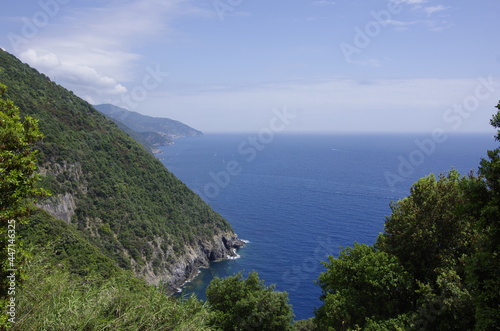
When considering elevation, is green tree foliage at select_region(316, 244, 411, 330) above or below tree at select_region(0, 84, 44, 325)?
above

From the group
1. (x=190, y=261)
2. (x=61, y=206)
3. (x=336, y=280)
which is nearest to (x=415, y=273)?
(x=336, y=280)

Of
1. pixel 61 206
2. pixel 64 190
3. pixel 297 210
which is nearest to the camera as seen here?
pixel 61 206

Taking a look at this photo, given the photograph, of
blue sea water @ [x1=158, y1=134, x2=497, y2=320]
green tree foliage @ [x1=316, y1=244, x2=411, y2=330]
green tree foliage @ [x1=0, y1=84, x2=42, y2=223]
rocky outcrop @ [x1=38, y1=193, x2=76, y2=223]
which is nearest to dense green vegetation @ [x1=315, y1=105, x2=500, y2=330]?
green tree foliage @ [x1=316, y1=244, x2=411, y2=330]

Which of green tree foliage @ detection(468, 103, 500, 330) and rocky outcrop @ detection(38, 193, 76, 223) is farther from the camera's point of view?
rocky outcrop @ detection(38, 193, 76, 223)

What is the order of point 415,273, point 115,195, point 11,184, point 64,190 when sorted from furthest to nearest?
point 115,195
point 64,190
point 415,273
point 11,184

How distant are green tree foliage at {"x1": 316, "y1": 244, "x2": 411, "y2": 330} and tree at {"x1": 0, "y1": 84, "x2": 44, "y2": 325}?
1695 cm

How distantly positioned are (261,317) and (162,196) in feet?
227

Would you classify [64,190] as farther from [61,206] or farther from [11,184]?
[11,184]

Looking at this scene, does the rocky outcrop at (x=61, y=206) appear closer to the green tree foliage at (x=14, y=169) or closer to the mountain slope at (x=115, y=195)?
the mountain slope at (x=115, y=195)

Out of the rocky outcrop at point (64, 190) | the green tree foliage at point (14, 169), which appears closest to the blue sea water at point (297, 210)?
the rocky outcrop at point (64, 190)

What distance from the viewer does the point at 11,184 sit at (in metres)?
11.1

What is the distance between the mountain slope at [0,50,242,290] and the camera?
66562 mm

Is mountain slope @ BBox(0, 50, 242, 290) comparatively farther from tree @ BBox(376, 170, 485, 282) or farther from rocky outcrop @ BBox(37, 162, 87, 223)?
tree @ BBox(376, 170, 485, 282)

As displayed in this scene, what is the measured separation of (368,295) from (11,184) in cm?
2027
